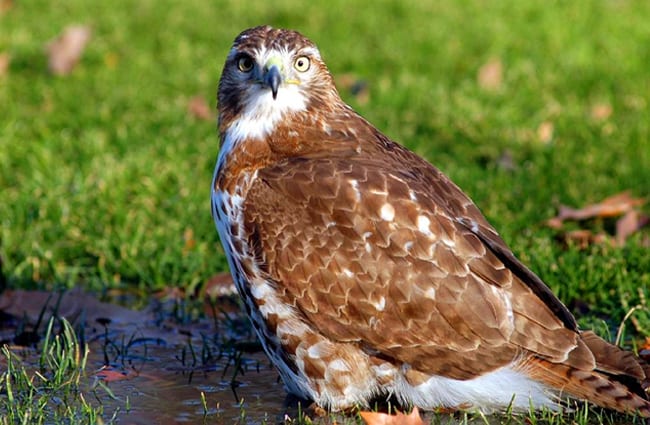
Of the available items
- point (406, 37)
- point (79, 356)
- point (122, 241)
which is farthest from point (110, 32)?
point (79, 356)

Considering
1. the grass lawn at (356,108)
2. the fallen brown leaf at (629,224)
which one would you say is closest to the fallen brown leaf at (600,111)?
the grass lawn at (356,108)

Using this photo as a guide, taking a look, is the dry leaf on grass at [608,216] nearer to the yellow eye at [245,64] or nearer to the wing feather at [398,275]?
the wing feather at [398,275]

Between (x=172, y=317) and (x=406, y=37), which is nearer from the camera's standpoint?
(x=172, y=317)

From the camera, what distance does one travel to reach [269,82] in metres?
5.71

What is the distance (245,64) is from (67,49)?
5941 millimetres

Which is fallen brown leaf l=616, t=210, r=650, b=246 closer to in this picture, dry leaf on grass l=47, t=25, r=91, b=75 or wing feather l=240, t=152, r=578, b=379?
wing feather l=240, t=152, r=578, b=379

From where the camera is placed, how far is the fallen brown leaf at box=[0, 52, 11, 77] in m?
11.2

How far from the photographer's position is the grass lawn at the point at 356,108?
7582mm

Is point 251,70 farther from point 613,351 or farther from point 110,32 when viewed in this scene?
point 110,32

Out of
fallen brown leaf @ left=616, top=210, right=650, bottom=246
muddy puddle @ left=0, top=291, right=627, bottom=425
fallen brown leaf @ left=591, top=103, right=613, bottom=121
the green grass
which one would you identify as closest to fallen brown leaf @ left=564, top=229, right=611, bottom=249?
fallen brown leaf @ left=616, top=210, right=650, bottom=246

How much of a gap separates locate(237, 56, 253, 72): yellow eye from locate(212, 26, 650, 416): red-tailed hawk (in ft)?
2.01

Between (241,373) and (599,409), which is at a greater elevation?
(599,409)

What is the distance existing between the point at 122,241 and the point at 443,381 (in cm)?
309

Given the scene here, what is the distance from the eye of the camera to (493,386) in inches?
210
